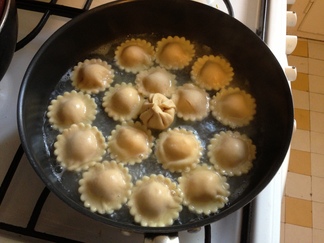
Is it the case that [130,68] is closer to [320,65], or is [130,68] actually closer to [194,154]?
[194,154]

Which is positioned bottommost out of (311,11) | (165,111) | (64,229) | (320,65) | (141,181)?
(64,229)

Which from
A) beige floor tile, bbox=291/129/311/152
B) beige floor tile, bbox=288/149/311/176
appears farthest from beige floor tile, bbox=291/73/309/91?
beige floor tile, bbox=288/149/311/176

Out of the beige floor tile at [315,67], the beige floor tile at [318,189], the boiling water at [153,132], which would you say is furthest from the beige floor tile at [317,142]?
the boiling water at [153,132]

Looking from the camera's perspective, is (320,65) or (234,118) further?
(320,65)

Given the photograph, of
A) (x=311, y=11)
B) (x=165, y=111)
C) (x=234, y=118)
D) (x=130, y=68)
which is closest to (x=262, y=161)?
(x=234, y=118)

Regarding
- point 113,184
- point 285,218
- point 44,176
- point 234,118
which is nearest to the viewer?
point 44,176

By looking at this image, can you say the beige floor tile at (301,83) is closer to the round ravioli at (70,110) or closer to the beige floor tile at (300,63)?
the beige floor tile at (300,63)

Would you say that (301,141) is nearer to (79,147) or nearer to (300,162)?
(300,162)
